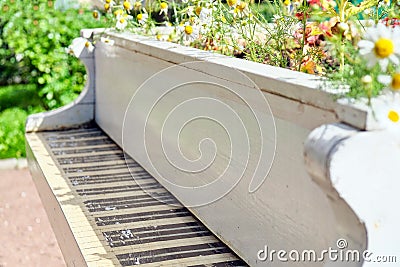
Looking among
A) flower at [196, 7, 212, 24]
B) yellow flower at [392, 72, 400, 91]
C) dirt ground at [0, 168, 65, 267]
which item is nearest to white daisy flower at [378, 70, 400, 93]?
yellow flower at [392, 72, 400, 91]

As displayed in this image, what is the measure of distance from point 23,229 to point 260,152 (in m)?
2.91

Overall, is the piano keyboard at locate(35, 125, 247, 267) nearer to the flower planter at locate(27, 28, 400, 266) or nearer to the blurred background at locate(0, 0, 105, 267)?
the flower planter at locate(27, 28, 400, 266)

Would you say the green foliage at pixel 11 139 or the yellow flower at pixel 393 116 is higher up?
the yellow flower at pixel 393 116

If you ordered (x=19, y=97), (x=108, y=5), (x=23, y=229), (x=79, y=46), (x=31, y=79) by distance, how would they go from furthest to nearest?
(x=19, y=97), (x=31, y=79), (x=23, y=229), (x=79, y=46), (x=108, y=5)

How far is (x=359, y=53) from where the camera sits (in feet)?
3.92

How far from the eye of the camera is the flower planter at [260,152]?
3.79ft

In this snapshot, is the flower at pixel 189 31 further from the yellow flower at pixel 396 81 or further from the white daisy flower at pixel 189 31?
the yellow flower at pixel 396 81

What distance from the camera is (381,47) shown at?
1.15 m

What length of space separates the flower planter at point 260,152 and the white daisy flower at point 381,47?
0.10m

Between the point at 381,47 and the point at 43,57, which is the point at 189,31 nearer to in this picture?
the point at 381,47

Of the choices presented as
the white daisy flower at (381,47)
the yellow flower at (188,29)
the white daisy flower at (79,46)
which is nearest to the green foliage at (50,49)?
the white daisy flower at (79,46)

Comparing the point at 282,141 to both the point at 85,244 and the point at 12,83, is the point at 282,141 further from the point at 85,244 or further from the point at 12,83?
the point at 12,83

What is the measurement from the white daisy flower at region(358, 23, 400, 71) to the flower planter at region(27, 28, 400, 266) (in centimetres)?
10

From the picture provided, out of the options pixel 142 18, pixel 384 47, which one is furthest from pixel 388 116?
pixel 142 18
